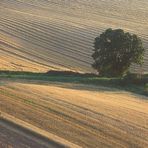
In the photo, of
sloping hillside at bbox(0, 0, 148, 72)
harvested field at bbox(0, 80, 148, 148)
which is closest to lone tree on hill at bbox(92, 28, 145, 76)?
sloping hillside at bbox(0, 0, 148, 72)

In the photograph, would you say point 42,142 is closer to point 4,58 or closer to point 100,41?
point 100,41

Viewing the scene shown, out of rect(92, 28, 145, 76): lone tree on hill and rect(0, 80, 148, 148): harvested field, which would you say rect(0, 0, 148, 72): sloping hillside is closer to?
rect(92, 28, 145, 76): lone tree on hill

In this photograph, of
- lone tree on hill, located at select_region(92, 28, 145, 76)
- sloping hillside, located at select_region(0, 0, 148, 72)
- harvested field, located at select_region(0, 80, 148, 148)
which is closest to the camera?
harvested field, located at select_region(0, 80, 148, 148)

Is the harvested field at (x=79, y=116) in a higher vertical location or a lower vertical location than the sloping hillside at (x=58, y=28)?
higher

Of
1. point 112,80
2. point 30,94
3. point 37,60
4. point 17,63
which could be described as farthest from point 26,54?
A: point 30,94

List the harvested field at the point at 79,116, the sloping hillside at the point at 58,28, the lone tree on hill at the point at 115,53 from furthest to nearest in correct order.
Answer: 1. the sloping hillside at the point at 58,28
2. the lone tree on hill at the point at 115,53
3. the harvested field at the point at 79,116

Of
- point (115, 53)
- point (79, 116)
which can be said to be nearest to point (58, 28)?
point (115, 53)

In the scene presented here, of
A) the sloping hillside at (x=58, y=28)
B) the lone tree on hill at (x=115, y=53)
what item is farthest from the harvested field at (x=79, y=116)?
the sloping hillside at (x=58, y=28)

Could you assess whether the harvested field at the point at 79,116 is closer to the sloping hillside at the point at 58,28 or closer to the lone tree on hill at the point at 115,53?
the lone tree on hill at the point at 115,53
